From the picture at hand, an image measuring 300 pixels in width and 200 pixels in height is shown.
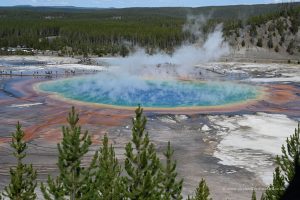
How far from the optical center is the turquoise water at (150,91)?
57.6 meters

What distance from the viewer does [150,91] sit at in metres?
66.6

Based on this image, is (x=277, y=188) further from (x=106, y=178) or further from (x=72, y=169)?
(x=72, y=169)

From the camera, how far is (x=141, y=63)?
351ft

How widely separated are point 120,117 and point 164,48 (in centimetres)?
9288

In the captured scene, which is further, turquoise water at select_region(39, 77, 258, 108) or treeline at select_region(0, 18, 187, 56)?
treeline at select_region(0, 18, 187, 56)

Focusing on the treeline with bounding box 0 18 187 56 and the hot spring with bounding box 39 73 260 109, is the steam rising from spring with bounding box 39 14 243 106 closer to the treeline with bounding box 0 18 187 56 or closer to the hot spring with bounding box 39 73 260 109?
the hot spring with bounding box 39 73 260 109

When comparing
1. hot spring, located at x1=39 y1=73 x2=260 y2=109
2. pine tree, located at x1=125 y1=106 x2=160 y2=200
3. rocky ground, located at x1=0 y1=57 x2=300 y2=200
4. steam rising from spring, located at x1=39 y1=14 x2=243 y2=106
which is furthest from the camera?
steam rising from spring, located at x1=39 y1=14 x2=243 y2=106

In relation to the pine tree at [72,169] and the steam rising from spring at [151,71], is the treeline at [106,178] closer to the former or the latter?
the pine tree at [72,169]

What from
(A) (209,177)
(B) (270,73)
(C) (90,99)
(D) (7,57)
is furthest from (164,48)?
(A) (209,177)

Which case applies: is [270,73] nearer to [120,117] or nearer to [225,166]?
[120,117]

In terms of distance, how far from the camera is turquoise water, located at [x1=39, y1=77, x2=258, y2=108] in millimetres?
57594

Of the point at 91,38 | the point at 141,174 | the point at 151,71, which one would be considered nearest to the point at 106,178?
the point at 141,174

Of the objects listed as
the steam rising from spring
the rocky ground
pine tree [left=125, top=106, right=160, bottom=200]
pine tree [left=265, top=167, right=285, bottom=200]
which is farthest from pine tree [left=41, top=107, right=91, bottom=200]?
the steam rising from spring

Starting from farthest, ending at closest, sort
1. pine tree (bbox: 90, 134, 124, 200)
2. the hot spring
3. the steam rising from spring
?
the steam rising from spring, the hot spring, pine tree (bbox: 90, 134, 124, 200)
